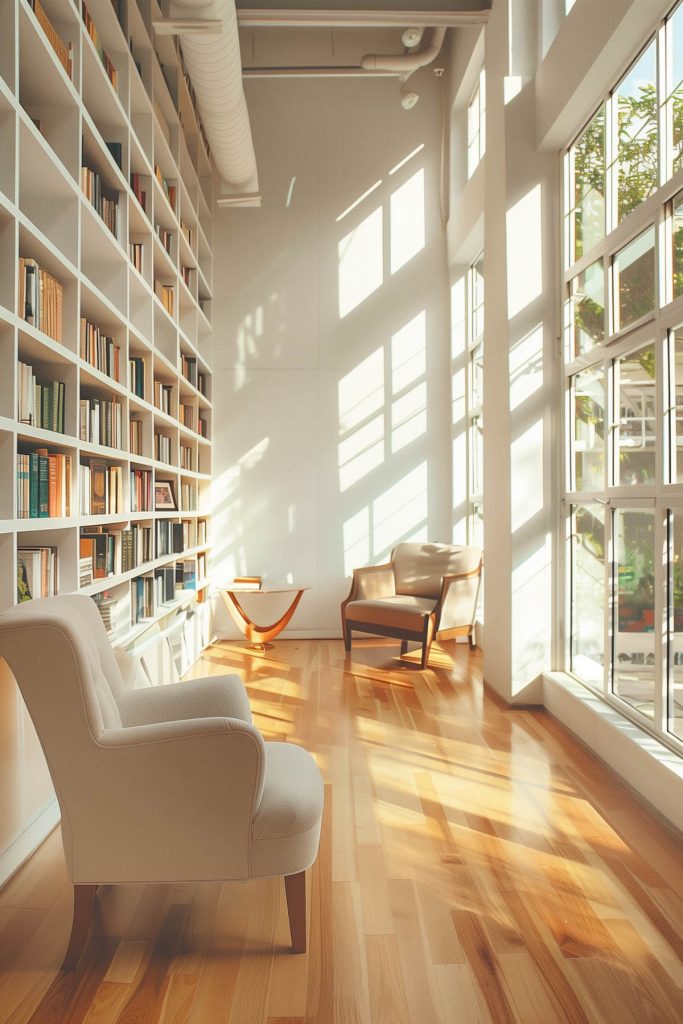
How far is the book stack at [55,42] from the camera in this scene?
2945mm

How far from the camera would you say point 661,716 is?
10.8ft

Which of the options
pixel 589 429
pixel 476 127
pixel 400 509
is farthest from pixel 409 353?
pixel 589 429

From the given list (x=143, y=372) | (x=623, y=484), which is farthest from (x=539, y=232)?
(x=143, y=372)

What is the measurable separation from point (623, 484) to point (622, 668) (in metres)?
0.89

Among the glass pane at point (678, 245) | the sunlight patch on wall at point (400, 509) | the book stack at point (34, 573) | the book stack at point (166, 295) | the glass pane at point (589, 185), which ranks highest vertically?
the glass pane at point (589, 185)

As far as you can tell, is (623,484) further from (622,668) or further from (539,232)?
(539,232)

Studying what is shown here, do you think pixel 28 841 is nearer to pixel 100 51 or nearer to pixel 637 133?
pixel 100 51

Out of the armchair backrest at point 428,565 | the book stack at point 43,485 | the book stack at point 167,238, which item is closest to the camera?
the book stack at point 43,485

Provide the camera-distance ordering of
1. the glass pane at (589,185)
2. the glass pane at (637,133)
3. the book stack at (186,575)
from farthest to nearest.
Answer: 1. the book stack at (186,575)
2. the glass pane at (589,185)
3. the glass pane at (637,133)

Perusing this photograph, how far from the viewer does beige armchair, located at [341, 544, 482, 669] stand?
6.02 meters

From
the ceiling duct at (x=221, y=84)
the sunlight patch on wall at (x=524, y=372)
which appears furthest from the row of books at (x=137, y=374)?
the sunlight patch on wall at (x=524, y=372)

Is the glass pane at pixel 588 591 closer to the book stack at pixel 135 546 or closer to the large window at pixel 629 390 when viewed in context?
the large window at pixel 629 390

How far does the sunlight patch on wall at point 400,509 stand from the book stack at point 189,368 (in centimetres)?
206

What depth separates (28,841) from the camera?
2.73 meters
